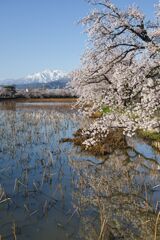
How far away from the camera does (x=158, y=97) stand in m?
17.3

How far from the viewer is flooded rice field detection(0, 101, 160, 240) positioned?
12.4 metres

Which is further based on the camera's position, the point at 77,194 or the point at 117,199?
the point at 77,194

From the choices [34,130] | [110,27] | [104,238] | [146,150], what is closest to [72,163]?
[146,150]

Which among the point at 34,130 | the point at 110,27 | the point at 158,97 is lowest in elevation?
the point at 34,130

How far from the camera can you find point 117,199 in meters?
15.6

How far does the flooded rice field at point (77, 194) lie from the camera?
12.4 metres

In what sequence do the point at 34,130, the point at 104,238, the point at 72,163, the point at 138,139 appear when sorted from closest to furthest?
the point at 104,238 → the point at 72,163 → the point at 138,139 → the point at 34,130

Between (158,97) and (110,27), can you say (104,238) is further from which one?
(110,27)

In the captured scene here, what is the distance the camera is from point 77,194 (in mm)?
15961

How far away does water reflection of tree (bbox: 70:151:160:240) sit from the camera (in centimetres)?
1238

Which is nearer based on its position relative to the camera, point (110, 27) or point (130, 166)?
point (110, 27)

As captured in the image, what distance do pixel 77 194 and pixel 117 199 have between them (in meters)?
1.72

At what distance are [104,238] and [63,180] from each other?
6627 millimetres

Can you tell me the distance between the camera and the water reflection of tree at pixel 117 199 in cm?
1238
